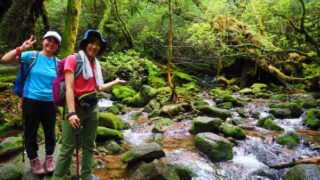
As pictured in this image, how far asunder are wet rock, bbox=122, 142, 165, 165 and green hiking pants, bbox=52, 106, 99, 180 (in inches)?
78.5

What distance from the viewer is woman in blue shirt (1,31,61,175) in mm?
3969

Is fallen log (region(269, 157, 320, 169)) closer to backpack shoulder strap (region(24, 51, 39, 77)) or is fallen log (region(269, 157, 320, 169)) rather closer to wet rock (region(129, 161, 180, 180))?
wet rock (region(129, 161, 180, 180))

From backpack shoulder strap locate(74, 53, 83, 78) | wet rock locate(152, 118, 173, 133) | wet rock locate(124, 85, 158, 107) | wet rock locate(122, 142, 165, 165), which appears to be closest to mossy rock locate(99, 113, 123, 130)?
wet rock locate(152, 118, 173, 133)

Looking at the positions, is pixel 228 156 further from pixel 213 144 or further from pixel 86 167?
pixel 86 167

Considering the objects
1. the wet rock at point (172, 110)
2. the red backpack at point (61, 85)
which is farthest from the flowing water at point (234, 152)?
the red backpack at point (61, 85)

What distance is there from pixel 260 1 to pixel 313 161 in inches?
333

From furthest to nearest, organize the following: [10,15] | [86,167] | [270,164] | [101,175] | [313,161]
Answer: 1. [10,15]
2. [270,164]
3. [313,161]
4. [101,175]
5. [86,167]

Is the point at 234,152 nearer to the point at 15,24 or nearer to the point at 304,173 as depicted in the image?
the point at 304,173

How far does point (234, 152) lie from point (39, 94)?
480 centimetres

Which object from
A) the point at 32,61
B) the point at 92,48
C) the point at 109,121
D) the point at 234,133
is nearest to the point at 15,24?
the point at 109,121

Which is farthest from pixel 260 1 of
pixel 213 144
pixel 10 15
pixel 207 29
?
pixel 10 15

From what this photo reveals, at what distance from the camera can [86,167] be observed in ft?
12.7

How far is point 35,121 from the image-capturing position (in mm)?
4090

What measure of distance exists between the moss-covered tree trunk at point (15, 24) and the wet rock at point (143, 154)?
4.80 metres
